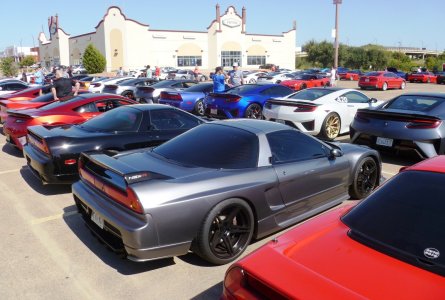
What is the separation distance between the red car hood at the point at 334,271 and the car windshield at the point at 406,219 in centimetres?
8

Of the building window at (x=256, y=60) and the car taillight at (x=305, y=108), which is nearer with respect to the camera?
the car taillight at (x=305, y=108)

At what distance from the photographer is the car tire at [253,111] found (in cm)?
1080

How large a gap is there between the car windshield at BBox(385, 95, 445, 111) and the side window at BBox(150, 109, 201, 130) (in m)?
4.14

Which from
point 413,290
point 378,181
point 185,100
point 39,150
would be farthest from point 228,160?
point 185,100

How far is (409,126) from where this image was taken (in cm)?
668

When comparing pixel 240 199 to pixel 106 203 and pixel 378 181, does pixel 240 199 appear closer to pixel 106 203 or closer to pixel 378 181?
pixel 106 203

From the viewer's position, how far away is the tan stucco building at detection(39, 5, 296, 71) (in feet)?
194

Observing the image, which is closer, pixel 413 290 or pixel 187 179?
pixel 413 290

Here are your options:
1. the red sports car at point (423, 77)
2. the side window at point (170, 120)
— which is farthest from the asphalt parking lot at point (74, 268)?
the red sports car at point (423, 77)

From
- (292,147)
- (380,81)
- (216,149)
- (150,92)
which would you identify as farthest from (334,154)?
(380,81)

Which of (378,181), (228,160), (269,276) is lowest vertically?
(378,181)

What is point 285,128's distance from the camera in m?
4.43

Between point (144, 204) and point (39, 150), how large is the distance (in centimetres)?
321

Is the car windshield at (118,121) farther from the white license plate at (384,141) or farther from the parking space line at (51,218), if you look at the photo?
the white license plate at (384,141)
